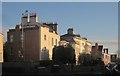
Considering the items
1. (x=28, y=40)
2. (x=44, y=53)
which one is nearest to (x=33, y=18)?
(x=28, y=40)

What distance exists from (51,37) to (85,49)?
2034 centimetres

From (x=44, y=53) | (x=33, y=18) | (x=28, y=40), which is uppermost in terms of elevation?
(x=33, y=18)

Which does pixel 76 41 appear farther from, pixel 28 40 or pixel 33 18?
pixel 28 40

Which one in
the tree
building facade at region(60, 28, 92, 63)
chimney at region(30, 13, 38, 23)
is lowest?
the tree

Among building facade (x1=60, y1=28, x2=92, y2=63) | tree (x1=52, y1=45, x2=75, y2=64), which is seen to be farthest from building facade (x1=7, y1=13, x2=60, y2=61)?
building facade (x1=60, y1=28, x2=92, y2=63)

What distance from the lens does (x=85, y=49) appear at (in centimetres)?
6244

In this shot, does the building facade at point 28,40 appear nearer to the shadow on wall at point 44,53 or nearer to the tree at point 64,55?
the shadow on wall at point 44,53

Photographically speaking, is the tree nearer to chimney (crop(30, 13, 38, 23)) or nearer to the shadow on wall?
the shadow on wall

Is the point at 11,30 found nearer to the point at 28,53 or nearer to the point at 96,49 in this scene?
the point at 28,53

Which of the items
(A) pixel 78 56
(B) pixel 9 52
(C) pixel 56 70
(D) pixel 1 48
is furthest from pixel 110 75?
(A) pixel 78 56

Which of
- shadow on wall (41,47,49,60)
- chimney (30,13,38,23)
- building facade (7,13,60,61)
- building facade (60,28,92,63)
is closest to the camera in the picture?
building facade (7,13,60,61)

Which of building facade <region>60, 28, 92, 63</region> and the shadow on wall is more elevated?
building facade <region>60, 28, 92, 63</region>

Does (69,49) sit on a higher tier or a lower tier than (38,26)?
lower

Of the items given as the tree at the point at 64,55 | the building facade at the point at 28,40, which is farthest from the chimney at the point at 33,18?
the tree at the point at 64,55
